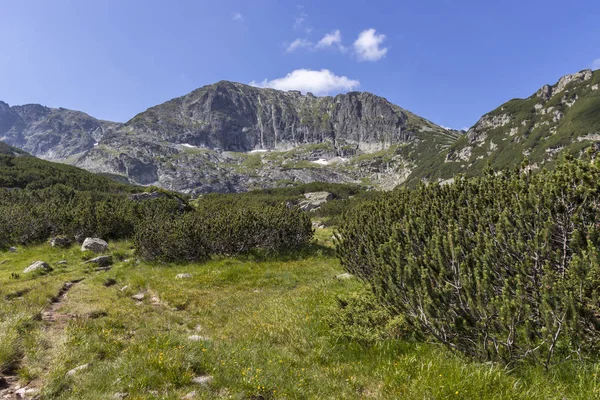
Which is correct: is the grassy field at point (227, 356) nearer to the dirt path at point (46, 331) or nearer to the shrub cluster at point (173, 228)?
the dirt path at point (46, 331)

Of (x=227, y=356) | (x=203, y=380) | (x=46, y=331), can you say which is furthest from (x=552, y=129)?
(x=46, y=331)

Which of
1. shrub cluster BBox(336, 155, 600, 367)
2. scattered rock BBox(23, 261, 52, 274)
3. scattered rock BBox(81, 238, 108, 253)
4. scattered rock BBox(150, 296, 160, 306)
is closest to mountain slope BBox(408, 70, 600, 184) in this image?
scattered rock BBox(81, 238, 108, 253)

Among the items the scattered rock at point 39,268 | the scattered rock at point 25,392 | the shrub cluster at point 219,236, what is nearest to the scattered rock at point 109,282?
the shrub cluster at point 219,236

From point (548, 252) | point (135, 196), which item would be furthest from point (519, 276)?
point (135, 196)

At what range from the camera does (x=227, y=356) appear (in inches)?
272

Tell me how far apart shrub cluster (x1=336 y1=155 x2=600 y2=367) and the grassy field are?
1.50 feet

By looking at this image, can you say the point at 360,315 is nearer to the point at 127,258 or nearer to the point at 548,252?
the point at 548,252

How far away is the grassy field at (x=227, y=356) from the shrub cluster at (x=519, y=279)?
0.46 metres

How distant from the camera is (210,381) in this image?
19.3ft

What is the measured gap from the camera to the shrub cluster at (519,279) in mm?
4762

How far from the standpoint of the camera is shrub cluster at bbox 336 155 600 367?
476 cm

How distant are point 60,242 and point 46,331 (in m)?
22.5

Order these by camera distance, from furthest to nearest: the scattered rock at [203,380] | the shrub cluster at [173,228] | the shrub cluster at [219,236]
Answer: the shrub cluster at [173,228]
the shrub cluster at [219,236]
the scattered rock at [203,380]

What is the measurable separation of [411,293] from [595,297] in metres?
2.75
